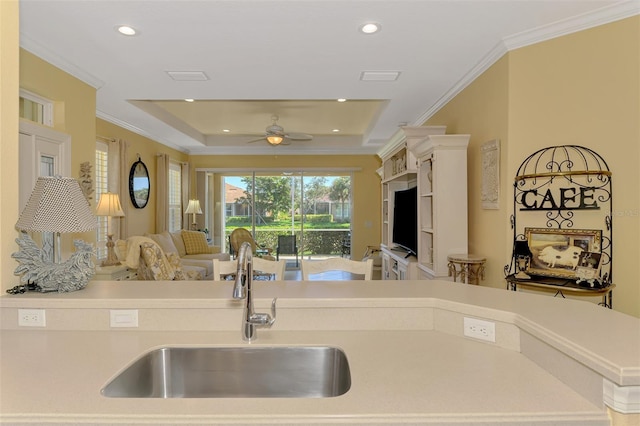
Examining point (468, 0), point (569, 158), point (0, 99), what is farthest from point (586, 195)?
point (0, 99)

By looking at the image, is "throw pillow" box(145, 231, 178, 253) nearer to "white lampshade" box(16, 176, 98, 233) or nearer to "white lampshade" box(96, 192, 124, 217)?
"white lampshade" box(96, 192, 124, 217)

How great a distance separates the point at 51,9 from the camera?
2475 millimetres

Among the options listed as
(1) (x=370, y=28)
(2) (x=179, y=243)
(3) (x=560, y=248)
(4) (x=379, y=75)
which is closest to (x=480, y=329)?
(3) (x=560, y=248)

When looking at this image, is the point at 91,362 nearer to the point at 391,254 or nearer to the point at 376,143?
the point at 391,254

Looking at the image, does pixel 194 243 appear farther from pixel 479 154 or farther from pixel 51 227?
pixel 51 227

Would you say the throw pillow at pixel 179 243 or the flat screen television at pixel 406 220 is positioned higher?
the flat screen television at pixel 406 220

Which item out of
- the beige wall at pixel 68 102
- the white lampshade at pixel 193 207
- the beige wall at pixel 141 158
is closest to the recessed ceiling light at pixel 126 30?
the beige wall at pixel 68 102

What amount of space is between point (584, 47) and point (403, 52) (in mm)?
1251

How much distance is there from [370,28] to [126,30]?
1751 mm

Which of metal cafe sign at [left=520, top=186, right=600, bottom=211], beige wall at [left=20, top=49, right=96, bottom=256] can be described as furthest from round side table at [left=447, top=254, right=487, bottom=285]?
beige wall at [left=20, top=49, right=96, bottom=256]

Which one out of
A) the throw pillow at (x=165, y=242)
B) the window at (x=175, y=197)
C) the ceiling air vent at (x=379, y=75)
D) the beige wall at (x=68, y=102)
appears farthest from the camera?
the window at (x=175, y=197)

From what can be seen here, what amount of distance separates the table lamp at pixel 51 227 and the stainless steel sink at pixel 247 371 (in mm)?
628

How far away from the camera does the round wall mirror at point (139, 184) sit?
5.67m

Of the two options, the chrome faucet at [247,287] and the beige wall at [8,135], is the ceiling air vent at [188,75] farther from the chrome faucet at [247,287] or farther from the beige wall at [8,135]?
the chrome faucet at [247,287]
